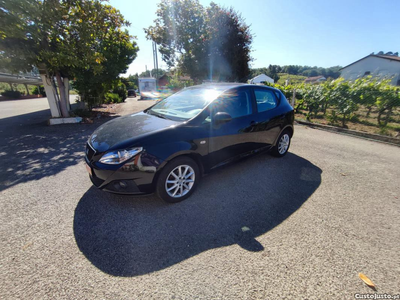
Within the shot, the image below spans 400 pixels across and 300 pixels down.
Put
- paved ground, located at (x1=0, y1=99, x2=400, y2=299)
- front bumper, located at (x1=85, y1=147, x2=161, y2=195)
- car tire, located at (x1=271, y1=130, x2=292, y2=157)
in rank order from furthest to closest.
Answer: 1. car tire, located at (x1=271, y1=130, x2=292, y2=157)
2. front bumper, located at (x1=85, y1=147, x2=161, y2=195)
3. paved ground, located at (x1=0, y1=99, x2=400, y2=299)

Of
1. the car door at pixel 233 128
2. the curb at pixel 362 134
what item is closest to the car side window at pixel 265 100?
the car door at pixel 233 128

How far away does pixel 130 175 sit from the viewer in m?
2.26

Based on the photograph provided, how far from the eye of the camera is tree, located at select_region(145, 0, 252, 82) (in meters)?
12.4

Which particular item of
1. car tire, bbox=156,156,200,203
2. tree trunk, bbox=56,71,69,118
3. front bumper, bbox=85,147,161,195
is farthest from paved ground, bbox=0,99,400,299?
tree trunk, bbox=56,71,69,118

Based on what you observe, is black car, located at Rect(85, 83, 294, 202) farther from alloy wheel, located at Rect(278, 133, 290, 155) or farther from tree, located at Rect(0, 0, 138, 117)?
tree, located at Rect(0, 0, 138, 117)

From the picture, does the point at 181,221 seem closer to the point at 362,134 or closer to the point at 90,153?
the point at 90,153

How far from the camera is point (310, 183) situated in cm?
334

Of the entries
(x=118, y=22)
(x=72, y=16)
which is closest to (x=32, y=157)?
(x=72, y=16)

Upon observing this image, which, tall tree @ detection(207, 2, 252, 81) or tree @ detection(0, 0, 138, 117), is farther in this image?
tall tree @ detection(207, 2, 252, 81)

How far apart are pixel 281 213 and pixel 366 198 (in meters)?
1.62

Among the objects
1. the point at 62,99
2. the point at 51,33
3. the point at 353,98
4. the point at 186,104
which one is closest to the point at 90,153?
the point at 186,104

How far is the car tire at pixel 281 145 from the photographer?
4.17 metres

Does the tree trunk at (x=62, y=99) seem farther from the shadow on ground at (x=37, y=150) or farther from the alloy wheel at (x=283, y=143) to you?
the alloy wheel at (x=283, y=143)

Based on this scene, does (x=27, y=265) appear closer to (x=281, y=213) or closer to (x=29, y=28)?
(x=281, y=213)
